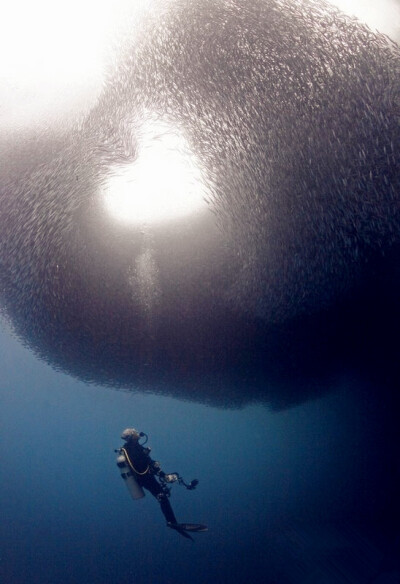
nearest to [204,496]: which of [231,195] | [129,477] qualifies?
[129,477]

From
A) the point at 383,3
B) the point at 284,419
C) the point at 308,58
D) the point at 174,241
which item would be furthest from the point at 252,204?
the point at 284,419

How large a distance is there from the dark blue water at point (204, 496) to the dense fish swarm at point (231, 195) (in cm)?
280

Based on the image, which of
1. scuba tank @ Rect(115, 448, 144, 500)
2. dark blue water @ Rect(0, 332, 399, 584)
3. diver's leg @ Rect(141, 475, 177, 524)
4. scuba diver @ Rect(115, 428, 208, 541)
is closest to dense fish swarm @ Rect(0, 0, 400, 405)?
scuba diver @ Rect(115, 428, 208, 541)

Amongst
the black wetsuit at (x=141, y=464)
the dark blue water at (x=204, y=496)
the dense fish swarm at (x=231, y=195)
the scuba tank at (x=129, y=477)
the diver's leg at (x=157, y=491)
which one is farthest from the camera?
the dark blue water at (x=204, y=496)

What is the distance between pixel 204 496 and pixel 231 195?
94.6 feet

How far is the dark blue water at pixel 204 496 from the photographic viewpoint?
8.29m

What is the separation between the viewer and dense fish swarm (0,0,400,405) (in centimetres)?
264

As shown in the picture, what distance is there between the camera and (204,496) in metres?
26.2

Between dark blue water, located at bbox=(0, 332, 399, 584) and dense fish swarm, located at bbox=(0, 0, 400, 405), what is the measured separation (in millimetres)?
2803

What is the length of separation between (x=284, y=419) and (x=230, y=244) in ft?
30.5

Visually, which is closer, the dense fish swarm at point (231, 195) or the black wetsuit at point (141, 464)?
the dense fish swarm at point (231, 195)

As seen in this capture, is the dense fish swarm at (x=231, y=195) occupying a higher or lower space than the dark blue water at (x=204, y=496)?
higher

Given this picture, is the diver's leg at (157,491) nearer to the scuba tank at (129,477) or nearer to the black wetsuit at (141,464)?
the black wetsuit at (141,464)

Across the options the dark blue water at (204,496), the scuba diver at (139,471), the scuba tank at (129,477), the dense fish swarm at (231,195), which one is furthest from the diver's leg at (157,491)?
the dark blue water at (204,496)
